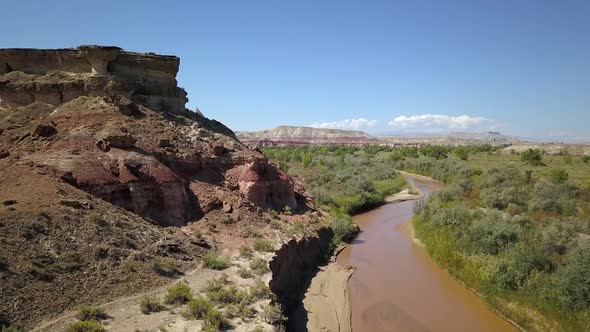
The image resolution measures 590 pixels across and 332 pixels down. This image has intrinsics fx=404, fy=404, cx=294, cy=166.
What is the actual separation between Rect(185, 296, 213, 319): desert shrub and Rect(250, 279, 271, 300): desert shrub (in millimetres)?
1885

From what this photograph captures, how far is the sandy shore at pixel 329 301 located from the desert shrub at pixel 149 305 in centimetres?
580

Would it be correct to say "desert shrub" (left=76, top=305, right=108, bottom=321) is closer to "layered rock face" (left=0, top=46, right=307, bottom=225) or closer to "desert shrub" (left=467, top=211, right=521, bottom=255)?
"layered rock face" (left=0, top=46, right=307, bottom=225)

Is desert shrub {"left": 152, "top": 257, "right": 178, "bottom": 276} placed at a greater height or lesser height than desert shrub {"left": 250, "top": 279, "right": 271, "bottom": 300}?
greater

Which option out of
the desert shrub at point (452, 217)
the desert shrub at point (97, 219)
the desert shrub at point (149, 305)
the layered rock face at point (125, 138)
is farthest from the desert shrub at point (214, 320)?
the desert shrub at point (452, 217)

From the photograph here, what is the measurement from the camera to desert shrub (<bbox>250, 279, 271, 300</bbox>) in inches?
504

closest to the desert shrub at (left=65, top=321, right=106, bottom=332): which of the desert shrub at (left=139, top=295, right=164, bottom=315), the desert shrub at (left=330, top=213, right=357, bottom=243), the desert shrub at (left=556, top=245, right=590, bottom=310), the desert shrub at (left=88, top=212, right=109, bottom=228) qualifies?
the desert shrub at (left=139, top=295, right=164, bottom=315)

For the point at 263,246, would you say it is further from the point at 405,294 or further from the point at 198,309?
the point at 405,294

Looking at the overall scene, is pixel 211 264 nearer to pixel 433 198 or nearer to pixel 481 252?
pixel 481 252

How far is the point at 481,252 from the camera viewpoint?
19.1m

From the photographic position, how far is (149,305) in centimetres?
1102

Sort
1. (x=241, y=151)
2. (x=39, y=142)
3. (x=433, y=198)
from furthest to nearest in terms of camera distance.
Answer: (x=433, y=198), (x=241, y=151), (x=39, y=142)

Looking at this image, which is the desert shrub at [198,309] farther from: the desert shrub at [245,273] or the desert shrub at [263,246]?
the desert shrub at [263,246]

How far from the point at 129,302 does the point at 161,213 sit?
24.0ft

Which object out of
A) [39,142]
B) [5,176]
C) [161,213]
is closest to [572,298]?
[161,213]
